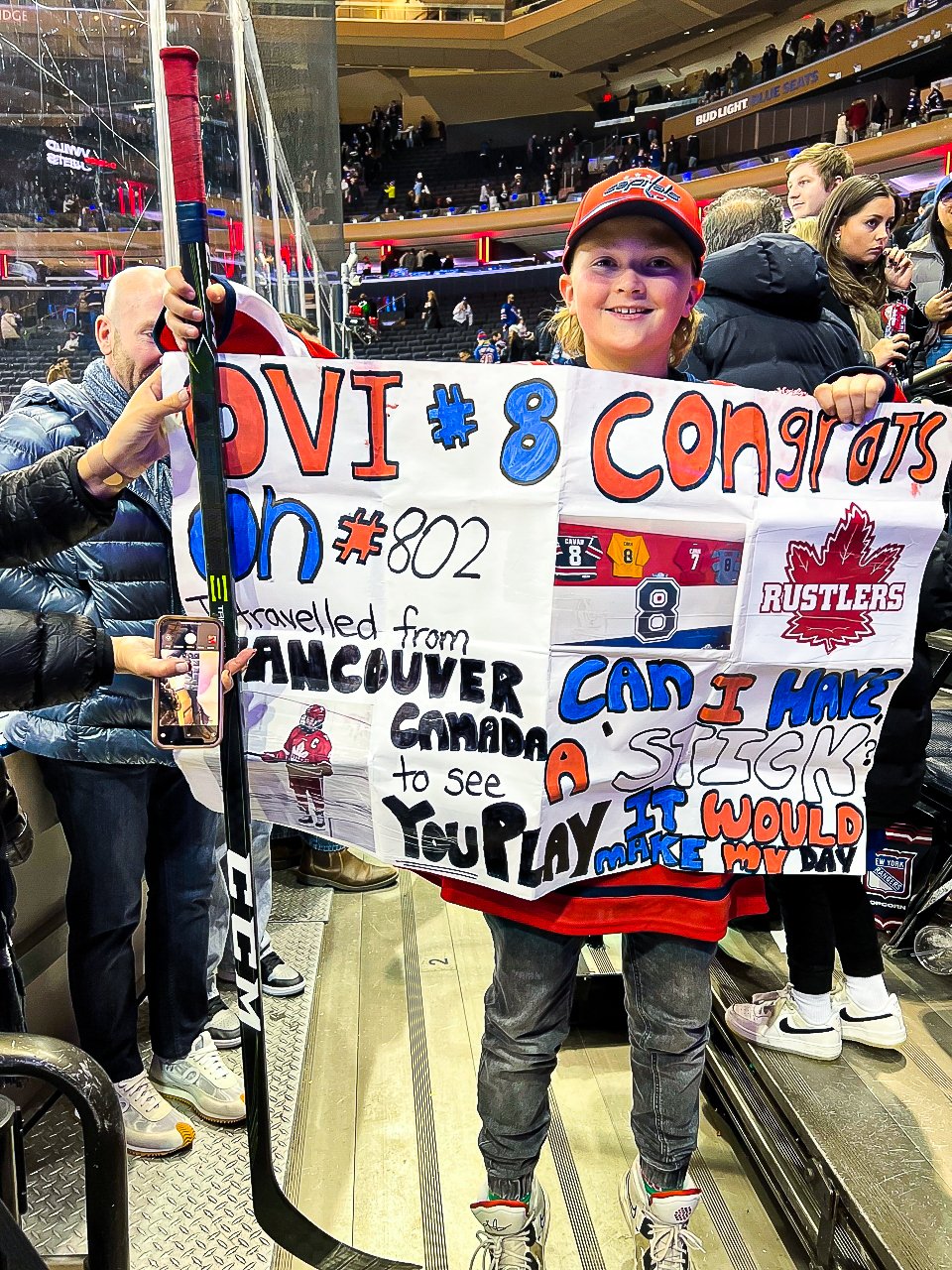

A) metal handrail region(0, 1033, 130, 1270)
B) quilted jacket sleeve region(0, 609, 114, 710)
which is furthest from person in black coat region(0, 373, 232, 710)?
metal handrail region(0, 1033, 130, 1270)

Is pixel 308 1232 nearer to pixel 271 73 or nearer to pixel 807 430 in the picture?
pixel 807 430

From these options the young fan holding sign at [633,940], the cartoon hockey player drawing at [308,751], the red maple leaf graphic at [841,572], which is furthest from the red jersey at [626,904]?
the red maple leaf graphic at [841,572]

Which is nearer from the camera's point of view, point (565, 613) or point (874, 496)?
point (565, 613)

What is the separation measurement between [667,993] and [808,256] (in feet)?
4.03

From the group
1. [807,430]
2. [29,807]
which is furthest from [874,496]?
[29,807]

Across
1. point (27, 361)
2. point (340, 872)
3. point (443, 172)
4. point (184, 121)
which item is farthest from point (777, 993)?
point (443, 172)

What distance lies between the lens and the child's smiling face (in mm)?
1252

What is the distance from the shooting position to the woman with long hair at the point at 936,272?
7.86ft

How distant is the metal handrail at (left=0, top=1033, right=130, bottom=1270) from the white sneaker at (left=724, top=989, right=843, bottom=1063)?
136 cm

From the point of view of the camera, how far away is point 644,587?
125 cm

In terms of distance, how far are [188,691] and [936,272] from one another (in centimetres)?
286

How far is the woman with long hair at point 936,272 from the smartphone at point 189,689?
1.87 m

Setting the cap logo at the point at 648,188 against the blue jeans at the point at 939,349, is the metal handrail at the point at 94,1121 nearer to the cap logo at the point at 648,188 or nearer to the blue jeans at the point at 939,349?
the cap logo at the point at 648,188

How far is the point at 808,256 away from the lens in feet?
5.46
